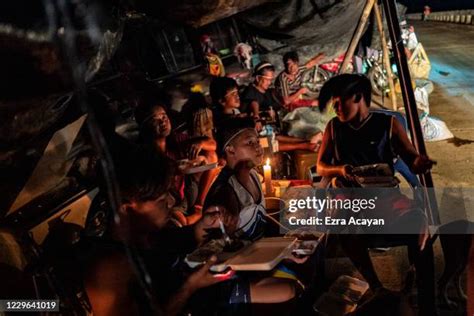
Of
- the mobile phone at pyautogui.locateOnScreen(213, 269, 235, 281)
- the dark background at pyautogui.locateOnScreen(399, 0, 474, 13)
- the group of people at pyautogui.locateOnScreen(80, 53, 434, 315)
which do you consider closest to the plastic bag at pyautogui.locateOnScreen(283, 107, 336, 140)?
the group of people at pyautogui.locateOnScreen(80, 53, 434, 315)

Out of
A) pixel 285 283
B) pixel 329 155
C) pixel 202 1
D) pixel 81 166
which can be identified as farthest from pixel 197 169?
pixel 202 1

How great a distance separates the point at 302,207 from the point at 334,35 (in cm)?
561

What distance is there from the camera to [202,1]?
4949 mm

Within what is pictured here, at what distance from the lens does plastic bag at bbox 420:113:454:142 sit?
6742 millimetres

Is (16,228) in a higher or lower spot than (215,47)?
lower

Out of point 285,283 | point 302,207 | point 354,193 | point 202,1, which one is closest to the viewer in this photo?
point 285,283

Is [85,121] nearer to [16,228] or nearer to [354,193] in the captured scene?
[16,228]

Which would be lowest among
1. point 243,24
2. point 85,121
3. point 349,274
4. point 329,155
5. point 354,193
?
point 349,274

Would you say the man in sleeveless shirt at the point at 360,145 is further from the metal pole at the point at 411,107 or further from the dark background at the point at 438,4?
the dark background at the point at 438,4

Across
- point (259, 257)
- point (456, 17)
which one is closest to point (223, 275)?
point (259, 257)

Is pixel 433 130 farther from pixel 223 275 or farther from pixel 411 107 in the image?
pixel 223 275

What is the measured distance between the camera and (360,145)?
3377mm

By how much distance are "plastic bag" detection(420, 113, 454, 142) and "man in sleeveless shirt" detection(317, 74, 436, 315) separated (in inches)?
152

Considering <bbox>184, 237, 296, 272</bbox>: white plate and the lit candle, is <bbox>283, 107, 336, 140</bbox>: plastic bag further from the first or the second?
<bbox>184, 237, 296, 272</bbox>: white plate
